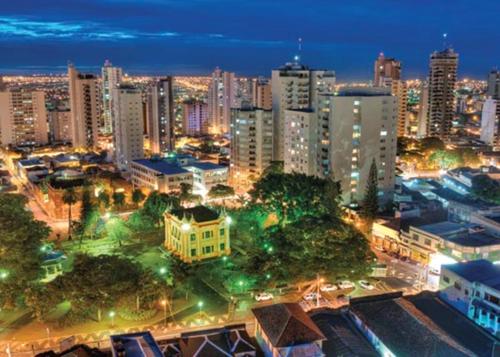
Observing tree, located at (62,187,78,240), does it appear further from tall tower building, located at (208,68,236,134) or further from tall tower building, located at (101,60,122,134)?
tall tower building, located at (208,68,236,134)

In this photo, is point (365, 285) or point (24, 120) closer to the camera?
point (365, 285)

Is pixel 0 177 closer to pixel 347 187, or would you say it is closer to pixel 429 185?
pixel 347 187

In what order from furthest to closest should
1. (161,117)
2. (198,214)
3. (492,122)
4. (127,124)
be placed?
(492,122), (161,117), (127,124), (198,214)

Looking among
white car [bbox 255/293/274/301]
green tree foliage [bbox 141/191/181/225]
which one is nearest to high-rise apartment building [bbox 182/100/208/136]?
green tree foliage [bbox 141/191/181/225]

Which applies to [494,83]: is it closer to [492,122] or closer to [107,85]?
[492,122]

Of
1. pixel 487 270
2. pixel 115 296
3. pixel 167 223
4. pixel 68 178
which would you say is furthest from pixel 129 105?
pixel 487 270

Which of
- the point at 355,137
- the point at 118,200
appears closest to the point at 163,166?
the point at 118,200

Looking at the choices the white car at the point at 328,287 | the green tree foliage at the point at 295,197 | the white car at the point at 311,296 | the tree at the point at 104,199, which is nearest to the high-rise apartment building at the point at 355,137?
the green tree foliage at the point at 295,197
